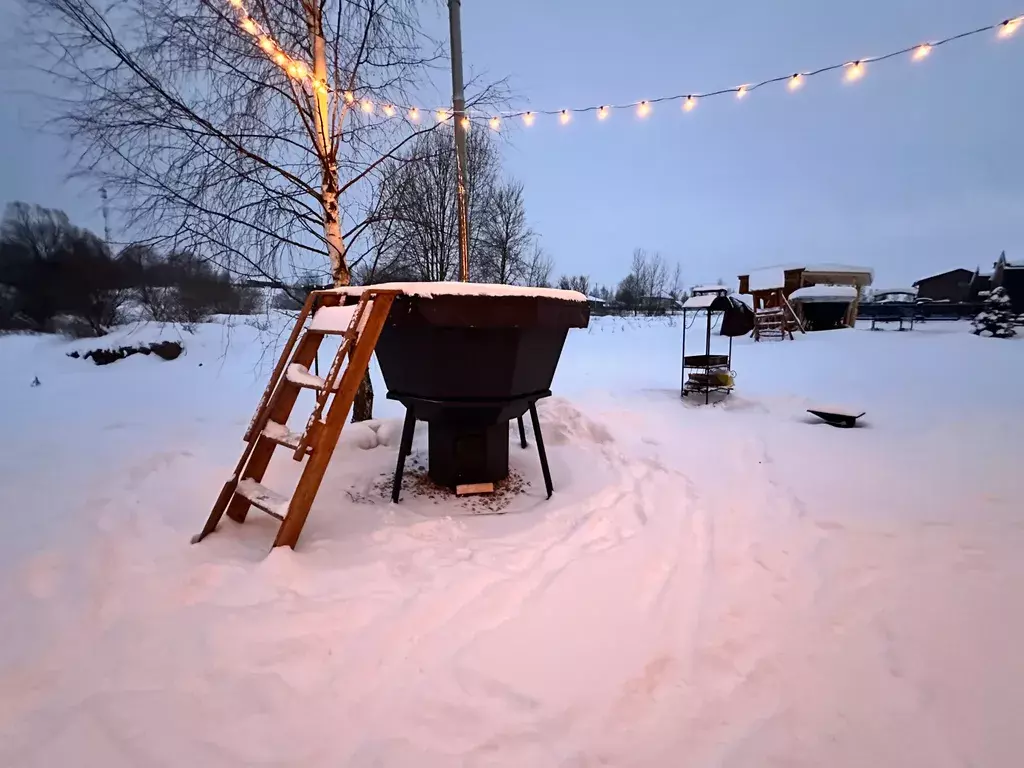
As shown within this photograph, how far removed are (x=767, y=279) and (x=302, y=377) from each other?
1710 cm

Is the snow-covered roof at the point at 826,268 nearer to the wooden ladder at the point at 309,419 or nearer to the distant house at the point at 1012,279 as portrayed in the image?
the distant house at the point at 1012,279

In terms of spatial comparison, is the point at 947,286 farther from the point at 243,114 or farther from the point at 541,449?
the point at 243,114

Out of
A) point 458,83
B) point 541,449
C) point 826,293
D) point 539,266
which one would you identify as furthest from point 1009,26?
point 539,266

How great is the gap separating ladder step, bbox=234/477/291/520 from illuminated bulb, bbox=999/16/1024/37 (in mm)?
6216

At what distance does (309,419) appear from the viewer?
2.26 m

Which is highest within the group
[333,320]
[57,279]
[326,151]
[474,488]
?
[326,151]

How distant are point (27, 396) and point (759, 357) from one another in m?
12.3

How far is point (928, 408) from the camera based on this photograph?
5445 millimetres

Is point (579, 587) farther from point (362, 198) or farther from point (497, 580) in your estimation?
point (362, 198)

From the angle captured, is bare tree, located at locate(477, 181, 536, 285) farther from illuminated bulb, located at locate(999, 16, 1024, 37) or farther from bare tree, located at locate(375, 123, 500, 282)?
illuminated bulb, located at locate(999, 16, 1024, 37)

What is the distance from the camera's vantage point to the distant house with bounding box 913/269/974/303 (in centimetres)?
2877

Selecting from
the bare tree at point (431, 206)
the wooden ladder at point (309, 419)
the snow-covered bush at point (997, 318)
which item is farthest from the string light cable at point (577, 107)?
the snow-covered bush at point (997, 318)

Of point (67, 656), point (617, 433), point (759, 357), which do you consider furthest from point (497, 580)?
point (759, 357)

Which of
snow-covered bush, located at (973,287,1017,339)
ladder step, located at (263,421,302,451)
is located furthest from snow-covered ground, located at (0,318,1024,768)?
snow-covered bush, located at (973,287,1017,339)
